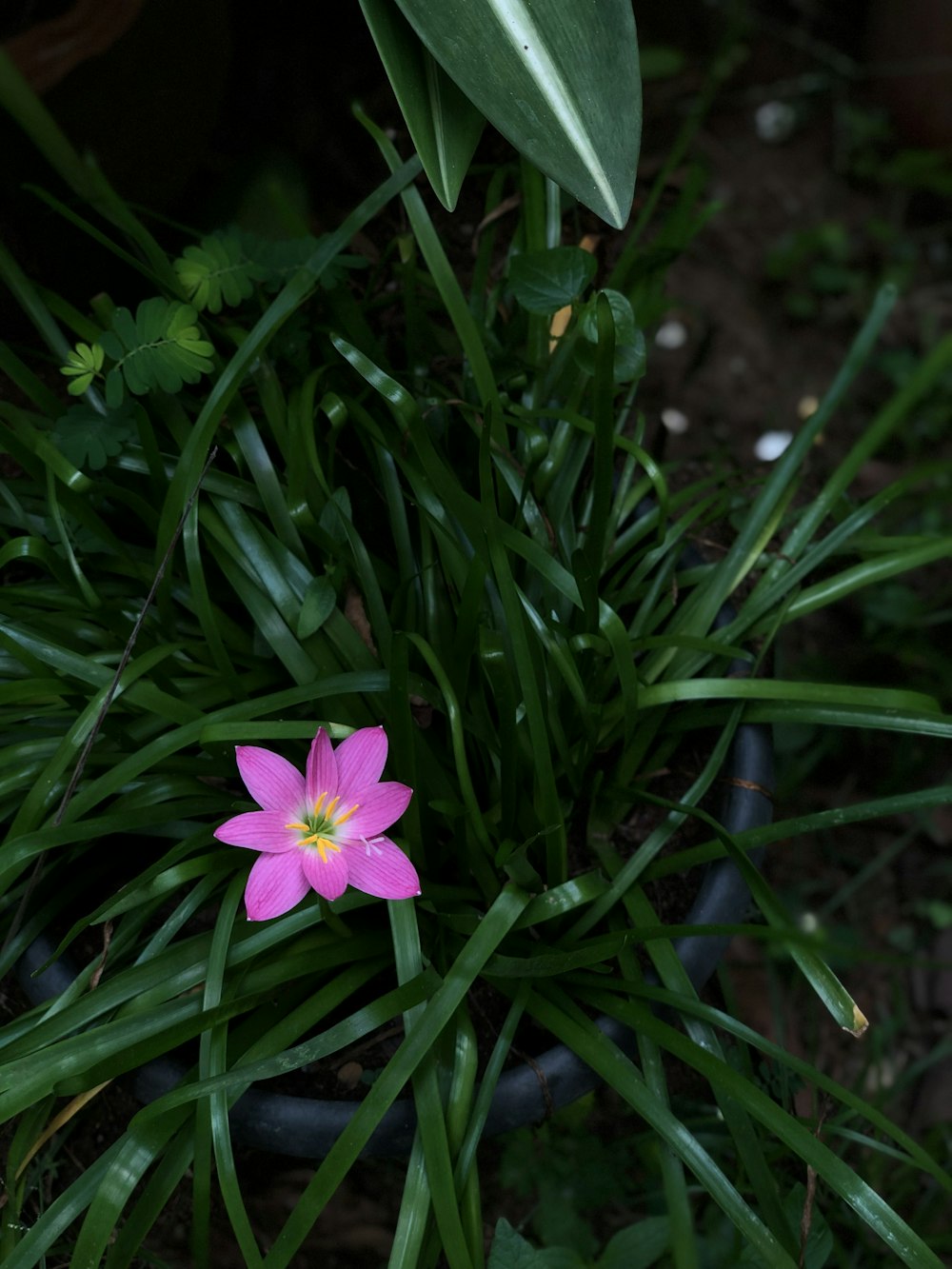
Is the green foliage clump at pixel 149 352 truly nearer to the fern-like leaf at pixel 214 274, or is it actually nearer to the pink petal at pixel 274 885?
the fern-like leaf at pixel 214 274

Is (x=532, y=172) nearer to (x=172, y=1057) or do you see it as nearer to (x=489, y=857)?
(x=489, y=857)

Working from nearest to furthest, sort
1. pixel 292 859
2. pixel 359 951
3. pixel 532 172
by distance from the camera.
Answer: pixel 292 859 < pixel 359 951 < pixel 532 172

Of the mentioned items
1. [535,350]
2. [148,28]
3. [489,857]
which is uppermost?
[148,28]

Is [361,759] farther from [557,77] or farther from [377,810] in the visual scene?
[557,77]

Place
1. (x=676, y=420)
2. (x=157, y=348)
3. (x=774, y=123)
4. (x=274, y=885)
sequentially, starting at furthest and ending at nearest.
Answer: (x=774, y=123) → (x=676, y=420) → (x=157, y=348) → (x=274, y=885)

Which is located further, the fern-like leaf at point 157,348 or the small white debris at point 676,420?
the small white debris at point 676,420

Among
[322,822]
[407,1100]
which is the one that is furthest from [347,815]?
[407,1100]

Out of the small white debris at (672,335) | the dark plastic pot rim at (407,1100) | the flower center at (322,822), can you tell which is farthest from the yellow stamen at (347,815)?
the small white debris at (672,335)

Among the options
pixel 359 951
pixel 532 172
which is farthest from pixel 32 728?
pixel 532 172
